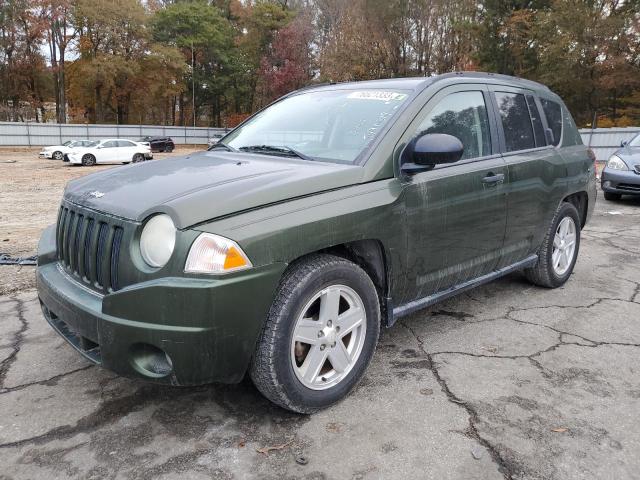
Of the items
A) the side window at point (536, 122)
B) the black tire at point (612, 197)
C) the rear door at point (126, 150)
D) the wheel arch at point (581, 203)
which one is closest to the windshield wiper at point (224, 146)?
the side window at point (536, 122)

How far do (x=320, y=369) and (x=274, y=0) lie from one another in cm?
5831

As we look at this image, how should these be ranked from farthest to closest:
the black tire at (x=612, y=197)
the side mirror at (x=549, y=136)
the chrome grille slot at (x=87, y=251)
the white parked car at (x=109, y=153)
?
the white parked car at (x=109, y=153), the black tire at (x=612, y=197), the side mirror at (x=549, y=136), the chrome grille slot at (x=87, y=251)

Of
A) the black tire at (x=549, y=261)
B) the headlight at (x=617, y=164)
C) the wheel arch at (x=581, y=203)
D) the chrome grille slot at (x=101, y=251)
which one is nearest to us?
the chrome grille slot at (x=101, y=251)

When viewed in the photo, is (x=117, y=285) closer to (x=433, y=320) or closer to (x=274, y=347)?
(x=274, y=347)

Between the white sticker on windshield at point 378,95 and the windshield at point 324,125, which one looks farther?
the white sticker on windshield at point 378,95

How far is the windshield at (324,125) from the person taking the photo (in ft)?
10.1

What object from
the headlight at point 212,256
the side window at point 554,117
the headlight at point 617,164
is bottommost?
the headlight at point 212,256

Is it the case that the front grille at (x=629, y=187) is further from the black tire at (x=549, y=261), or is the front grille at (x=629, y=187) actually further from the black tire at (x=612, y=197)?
the black tire at (x=549, y=261)

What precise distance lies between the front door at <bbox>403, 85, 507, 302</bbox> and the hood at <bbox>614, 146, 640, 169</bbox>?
7562 millimetres

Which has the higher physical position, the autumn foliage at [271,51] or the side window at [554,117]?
the autumn foliage at [271,51]

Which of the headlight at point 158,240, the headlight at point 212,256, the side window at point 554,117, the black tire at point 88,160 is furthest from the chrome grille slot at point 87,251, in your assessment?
the black tire at point 88,160

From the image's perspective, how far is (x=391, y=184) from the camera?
2.88 m

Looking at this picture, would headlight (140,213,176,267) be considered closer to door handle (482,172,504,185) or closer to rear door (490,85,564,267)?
door handle (482,172,504,185)

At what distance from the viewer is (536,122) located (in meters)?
4.23
